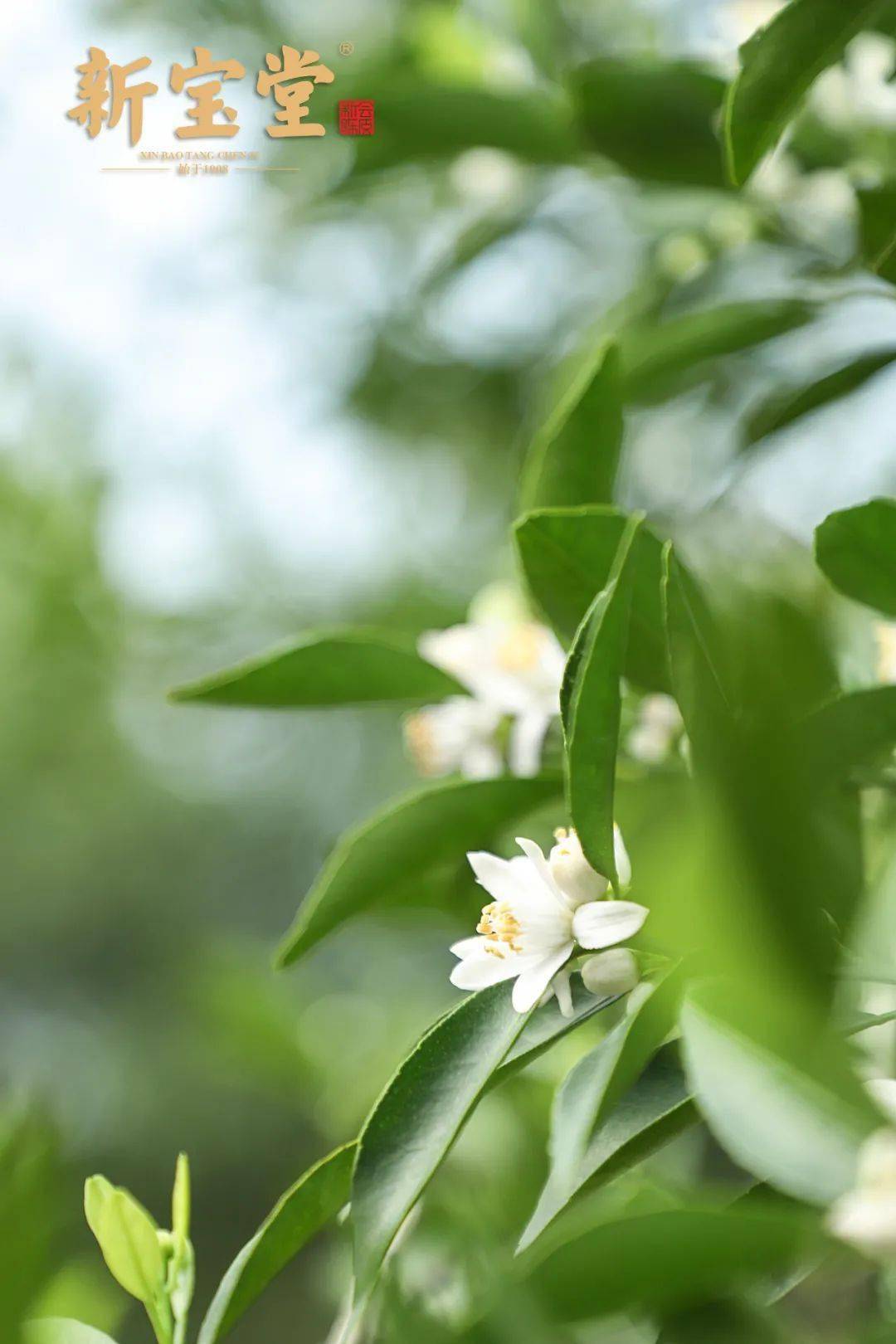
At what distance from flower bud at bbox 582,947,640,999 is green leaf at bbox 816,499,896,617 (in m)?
0.15

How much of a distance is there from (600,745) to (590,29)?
1.17 meters

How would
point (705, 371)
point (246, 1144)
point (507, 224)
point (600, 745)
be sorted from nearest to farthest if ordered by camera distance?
point (600, 745) < point (705, 371) < point (507, 224) < point (246, 1144)

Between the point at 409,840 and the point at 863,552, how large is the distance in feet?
0.70

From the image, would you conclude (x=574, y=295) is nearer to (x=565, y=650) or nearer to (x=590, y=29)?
(x=590, y=29)

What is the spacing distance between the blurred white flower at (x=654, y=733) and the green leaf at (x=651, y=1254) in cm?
33

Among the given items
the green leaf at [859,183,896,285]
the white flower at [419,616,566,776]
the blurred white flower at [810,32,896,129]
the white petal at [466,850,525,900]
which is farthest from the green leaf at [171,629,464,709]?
the blurred white flower at [810,32,896,129]

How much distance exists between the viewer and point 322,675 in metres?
0.55

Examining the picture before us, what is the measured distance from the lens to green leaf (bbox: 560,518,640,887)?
35 centimetres

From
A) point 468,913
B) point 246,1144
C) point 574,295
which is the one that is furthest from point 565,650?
point 246,1144

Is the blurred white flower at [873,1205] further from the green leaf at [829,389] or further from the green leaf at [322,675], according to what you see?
the green leaf at [829,389]

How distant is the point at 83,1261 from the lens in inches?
24.0

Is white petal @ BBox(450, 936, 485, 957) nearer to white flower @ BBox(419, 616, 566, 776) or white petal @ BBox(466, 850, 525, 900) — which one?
white petal @ BBox(466, 850, 525, 900)

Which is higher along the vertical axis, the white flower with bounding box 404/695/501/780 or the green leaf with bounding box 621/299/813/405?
the green leaf with bounding box 621/299/813/405

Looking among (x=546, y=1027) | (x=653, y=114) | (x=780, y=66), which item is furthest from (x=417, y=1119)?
(x=653, y=114)
